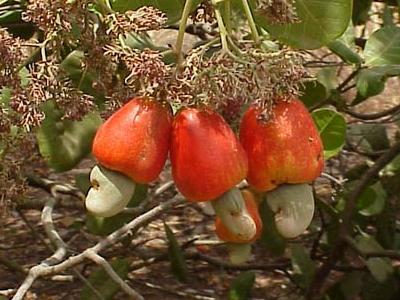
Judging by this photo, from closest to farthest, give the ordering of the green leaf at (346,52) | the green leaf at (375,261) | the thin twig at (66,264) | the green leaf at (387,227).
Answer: the thin twig at (66,264)
the green leaf at (346,52)
the green leaf at (375,261)
the green leaf at (387,227)

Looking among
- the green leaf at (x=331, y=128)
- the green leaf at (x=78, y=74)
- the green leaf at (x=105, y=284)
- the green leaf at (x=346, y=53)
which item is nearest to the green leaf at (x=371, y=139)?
the green leaf at (x=346, y=53)

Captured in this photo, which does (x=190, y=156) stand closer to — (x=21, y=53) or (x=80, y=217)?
(x=21, y=53)

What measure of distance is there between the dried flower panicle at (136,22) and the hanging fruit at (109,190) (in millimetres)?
132

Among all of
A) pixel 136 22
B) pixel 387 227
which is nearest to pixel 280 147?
pixel 136 22

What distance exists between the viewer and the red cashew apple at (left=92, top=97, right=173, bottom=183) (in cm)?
83

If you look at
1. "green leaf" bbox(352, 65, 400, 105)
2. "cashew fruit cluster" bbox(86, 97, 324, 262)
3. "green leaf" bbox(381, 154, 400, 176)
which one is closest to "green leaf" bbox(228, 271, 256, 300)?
"green leaf" bbox(381, 154, 400, 176)

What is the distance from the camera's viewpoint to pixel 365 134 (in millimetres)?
1993

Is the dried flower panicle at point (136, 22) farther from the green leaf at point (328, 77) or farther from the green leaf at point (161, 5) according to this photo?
the green leaf at point (328, 77)

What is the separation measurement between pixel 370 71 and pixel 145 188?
1.31 feet

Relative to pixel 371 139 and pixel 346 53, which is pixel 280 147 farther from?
pixel 371 139

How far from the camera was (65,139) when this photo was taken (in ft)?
4.68

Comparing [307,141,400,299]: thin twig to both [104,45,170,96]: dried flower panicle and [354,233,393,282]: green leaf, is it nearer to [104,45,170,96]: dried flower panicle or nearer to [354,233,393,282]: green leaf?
[354,233,393,282]: green leaf

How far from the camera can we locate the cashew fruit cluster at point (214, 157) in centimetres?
83

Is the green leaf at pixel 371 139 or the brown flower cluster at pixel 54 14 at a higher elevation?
the brown flower cluster at pixel 54 14
